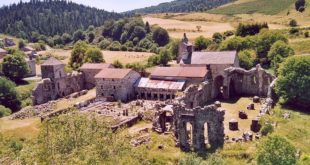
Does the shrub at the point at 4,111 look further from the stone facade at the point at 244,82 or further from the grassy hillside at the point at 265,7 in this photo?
the grassy hillside at the point at 265,7

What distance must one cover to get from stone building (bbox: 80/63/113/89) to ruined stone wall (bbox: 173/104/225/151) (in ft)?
133

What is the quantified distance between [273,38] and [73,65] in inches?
1907

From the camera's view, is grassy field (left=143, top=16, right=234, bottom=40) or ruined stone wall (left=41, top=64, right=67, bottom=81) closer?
ruined stone wall (left=41, top=64, right=67, bottom=81)

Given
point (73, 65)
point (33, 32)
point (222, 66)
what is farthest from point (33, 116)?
point (33, 32)

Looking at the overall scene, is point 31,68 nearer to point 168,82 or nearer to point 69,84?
point 69,84

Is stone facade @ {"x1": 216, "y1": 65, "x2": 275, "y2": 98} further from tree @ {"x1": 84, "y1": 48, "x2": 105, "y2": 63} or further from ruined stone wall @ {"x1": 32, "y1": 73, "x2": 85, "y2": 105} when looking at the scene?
tree @ {"x1": 84, "y1": 48, "x2": 105, "y2": 63}

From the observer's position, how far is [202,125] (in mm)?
45031

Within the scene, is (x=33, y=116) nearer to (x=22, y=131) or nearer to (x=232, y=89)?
(x=22, y=131)

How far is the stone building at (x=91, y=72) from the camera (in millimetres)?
84188

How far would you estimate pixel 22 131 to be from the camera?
59.3 metres

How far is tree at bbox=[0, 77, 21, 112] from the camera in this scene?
270 ft

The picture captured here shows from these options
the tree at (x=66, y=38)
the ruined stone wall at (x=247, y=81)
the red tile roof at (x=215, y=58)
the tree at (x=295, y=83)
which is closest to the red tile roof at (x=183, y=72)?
the red tile roof at (x=215, y=58)

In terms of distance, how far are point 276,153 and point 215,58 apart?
3704cm

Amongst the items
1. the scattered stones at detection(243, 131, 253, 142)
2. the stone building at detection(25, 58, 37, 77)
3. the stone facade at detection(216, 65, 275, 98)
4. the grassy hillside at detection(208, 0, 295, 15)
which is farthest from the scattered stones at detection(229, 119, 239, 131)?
the grassy hillside at detection(208, 0, 295, 15)
